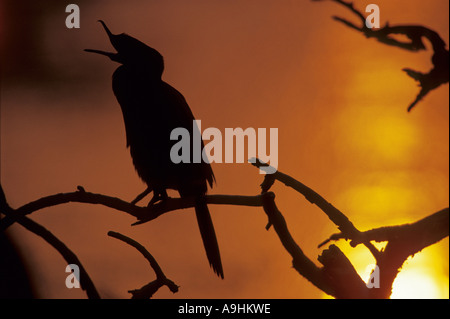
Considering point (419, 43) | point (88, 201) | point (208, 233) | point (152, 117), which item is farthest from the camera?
point (152, 117)

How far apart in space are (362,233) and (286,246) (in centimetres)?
23

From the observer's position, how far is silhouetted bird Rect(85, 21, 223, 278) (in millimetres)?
2578

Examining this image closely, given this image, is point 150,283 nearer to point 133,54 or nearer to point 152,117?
point 152,117

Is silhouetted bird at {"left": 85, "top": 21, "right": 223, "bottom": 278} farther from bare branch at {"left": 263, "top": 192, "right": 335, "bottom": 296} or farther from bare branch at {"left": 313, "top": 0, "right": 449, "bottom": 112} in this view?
bare branch at {"left": 313, "top": 0, "right": 449, "bottom": 112}

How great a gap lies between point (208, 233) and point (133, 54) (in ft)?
3.15

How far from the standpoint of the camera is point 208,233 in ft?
7.94

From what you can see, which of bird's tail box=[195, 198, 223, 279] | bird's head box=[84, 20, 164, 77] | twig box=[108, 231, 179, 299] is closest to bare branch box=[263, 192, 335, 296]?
twig box=[108, 231, 179, 299]

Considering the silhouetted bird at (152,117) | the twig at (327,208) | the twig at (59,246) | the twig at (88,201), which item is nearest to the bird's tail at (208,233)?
the silhouetted bird at (152,117)

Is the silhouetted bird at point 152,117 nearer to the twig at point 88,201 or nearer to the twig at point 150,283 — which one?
the twig at point 88,201

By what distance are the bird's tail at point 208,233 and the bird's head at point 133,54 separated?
2.43 ft

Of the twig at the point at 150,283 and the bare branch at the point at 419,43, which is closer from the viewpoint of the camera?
the bare branch at the point at 419,43

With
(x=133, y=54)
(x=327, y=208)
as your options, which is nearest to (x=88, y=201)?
(x=327, y=208)

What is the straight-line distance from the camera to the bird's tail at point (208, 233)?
7.79ft

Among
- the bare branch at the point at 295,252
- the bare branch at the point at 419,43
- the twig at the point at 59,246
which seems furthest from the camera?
the bare branch at the point at 295,252
